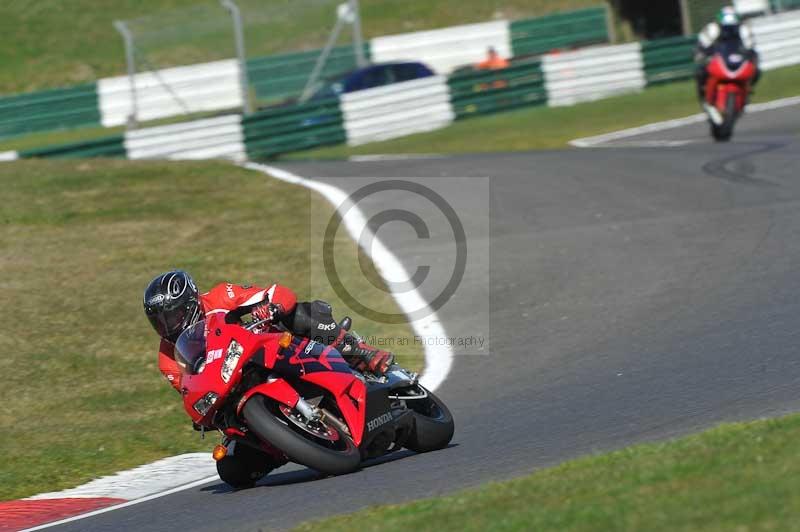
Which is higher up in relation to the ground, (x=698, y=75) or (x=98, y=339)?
(x=698, y=75)

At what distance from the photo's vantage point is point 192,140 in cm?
2138

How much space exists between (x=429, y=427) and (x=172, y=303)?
1592 millimetres

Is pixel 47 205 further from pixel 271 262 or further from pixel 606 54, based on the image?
pixel 606 54

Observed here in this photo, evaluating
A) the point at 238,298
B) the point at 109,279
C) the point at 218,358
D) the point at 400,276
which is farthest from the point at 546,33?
the point at 218,358

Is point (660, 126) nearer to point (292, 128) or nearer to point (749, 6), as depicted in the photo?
point (292, 128)

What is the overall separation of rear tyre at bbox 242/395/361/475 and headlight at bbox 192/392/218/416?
0.17 meters

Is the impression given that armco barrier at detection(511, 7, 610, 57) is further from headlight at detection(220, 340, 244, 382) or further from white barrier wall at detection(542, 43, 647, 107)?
headlight at detection(220, 340, 244, 382)

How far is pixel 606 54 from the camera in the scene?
2484 centimetres

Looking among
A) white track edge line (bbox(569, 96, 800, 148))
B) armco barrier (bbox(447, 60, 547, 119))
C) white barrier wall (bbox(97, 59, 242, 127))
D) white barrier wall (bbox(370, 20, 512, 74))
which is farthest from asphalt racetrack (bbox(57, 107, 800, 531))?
white barrier wall (bbox(370, 20, 512, 74))

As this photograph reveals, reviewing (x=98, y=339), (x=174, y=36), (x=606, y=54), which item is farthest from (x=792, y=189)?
(x=174, y=36)

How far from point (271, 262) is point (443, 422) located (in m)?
6.35

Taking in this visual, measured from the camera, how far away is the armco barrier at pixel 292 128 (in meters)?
21.7

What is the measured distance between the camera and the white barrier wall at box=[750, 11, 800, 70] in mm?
25781

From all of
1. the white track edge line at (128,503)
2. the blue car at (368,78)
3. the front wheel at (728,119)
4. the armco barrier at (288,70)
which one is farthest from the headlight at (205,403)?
the armco barrier at (288,70)
